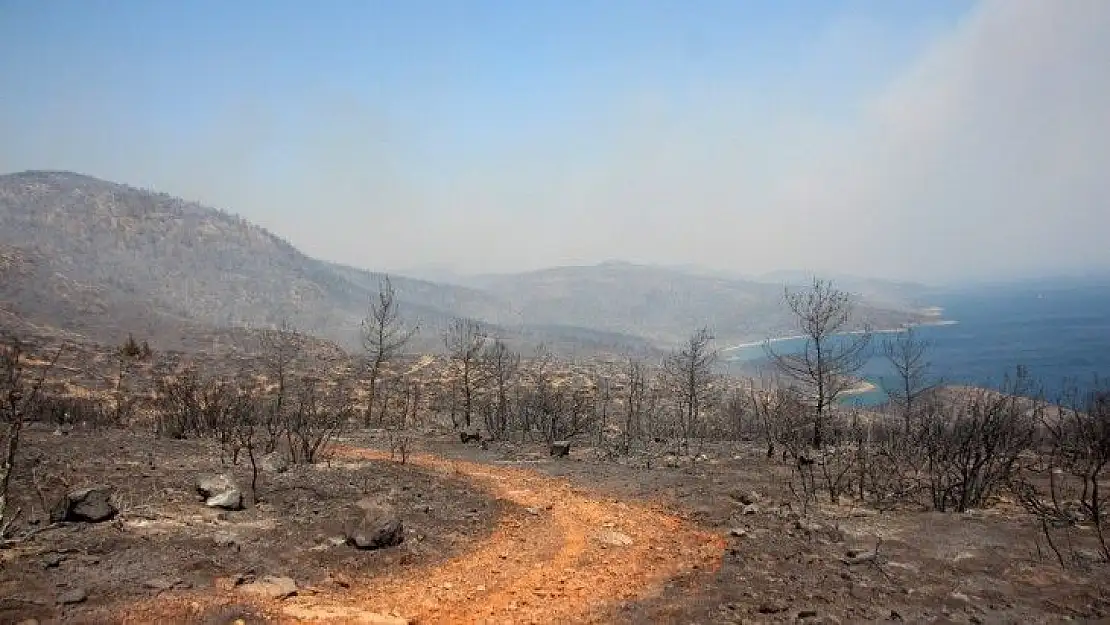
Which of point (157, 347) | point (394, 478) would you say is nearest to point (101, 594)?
point (394, 478)

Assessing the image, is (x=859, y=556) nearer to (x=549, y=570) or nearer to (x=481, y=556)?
(x=549, y=570)

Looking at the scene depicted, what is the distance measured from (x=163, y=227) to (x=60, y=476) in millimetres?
141983

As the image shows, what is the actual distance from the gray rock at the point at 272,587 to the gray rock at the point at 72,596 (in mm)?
1529

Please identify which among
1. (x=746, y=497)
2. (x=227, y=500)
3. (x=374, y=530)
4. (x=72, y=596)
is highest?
(x=72, y=596)

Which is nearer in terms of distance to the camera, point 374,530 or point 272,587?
point 272,587

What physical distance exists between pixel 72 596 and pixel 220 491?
4.07 meters

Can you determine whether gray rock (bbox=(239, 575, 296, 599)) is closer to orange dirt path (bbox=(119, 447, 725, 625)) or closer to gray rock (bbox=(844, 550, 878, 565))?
orange dirt path (bbox=(119, 447, 725, 625))

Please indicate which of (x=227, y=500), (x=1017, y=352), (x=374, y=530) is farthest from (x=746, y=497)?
(x=1017, y=352)

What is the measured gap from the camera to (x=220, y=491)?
10102 millimetres

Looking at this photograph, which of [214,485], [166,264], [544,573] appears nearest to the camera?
[544,573]

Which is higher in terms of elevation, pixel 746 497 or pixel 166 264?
pixel 166 264

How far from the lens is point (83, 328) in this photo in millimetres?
59531

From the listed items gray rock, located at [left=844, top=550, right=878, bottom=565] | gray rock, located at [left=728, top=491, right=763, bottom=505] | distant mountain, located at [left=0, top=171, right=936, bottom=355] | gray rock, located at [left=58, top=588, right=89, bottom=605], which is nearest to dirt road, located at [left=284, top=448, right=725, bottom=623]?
gray rock, located at [left=728, top=491, right=763, bottom=505]

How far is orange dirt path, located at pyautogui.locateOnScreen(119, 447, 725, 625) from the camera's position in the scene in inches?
282
